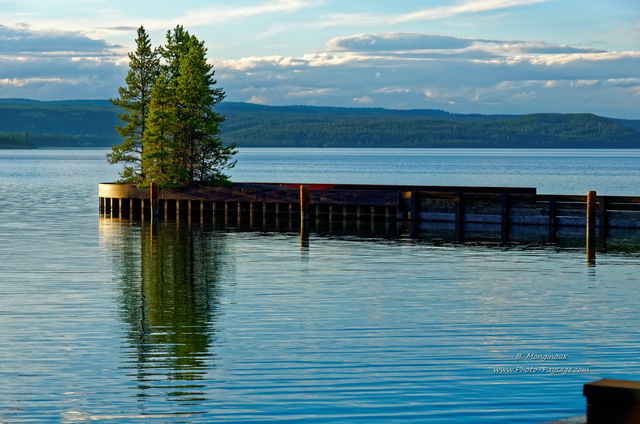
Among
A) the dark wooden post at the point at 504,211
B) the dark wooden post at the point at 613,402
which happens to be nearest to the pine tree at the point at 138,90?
the dark wooden post at the point at 504,211

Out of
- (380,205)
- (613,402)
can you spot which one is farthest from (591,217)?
(613,402)

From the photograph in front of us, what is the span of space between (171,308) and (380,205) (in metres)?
29.8

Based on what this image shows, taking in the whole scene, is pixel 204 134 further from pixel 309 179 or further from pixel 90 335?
pixel 309 179

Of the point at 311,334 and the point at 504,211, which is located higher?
the point at 504,211

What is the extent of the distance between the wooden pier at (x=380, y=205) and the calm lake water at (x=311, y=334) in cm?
1018

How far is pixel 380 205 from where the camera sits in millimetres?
52969

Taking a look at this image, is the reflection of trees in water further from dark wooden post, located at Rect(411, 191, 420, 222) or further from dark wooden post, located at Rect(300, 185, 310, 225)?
dark wooden post, located at Rect(411, 191, 420, 222)

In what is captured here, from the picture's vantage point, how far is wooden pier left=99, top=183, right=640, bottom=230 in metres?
47.8

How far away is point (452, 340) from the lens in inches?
773

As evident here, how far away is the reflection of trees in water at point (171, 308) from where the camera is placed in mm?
16438

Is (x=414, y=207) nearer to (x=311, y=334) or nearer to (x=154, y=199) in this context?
(x=154, y=199)

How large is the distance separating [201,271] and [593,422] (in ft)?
81.2

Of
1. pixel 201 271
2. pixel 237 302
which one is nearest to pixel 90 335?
pixel 237 302

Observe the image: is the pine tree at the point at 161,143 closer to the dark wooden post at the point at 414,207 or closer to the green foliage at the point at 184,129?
the green foliage at the point at 184,129
